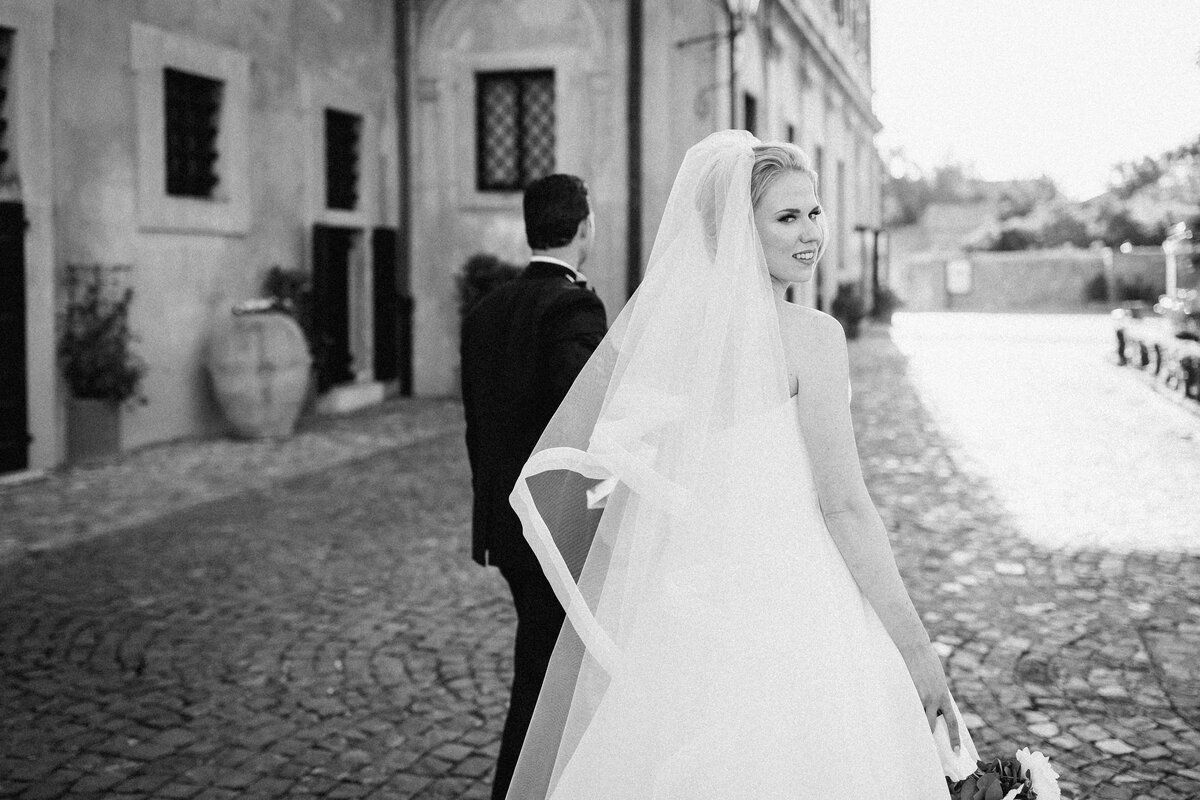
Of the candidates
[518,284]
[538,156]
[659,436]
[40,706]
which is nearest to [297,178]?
[538,156]

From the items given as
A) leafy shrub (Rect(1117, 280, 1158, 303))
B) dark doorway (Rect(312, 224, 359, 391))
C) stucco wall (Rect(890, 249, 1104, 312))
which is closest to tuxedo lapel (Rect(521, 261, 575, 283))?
dark doorway (Rect(312, 224, 359, 391))

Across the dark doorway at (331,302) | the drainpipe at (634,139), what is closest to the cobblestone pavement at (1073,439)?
the drainpipe at (634,139)

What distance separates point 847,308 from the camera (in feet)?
72.7

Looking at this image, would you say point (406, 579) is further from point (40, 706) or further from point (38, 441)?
point (38, 441)

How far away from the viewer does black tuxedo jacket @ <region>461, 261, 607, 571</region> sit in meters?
2.88

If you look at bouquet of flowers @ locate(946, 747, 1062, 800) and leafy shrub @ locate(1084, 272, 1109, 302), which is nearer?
bouquet of flowers @ locate(946, 747, 1062, 800)

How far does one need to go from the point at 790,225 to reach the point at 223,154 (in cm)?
976

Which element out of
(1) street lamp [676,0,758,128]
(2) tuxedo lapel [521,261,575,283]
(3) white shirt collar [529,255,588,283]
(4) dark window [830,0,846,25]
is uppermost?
(4) dark window [830,0,846,25]

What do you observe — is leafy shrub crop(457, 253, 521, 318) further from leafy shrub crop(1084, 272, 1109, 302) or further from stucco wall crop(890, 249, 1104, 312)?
leafy shrub crop(1084, 272, 1109, 302)

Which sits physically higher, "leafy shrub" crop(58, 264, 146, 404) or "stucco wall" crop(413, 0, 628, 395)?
"stucco wall" crop(413, 0, 628, 395)

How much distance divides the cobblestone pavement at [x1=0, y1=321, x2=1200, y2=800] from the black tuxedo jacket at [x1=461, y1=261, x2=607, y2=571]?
910mm

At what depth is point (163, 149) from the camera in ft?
33.1

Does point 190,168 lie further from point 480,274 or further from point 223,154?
point 480,274

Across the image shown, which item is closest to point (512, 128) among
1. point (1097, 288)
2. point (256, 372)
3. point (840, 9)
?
point (256, 372)
